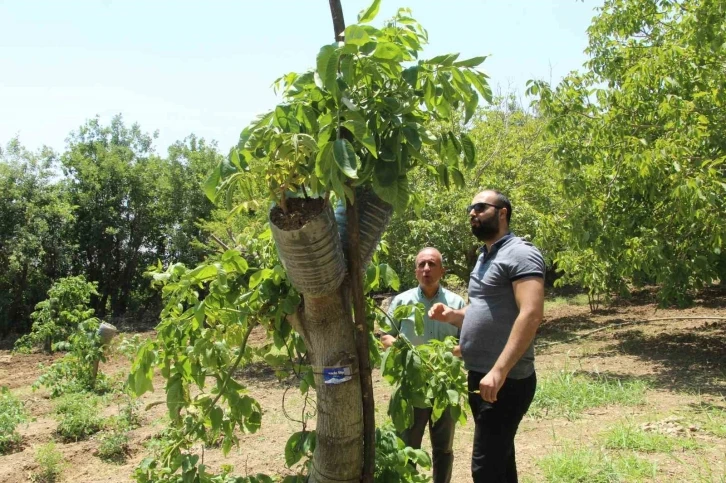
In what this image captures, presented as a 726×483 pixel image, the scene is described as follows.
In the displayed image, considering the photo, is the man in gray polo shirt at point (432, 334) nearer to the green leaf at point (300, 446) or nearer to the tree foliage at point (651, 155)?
the green leaf at point (300, 446)

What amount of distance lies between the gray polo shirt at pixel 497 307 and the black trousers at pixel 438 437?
75 centimetres

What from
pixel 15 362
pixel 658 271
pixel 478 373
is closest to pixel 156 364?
pixel 478 373

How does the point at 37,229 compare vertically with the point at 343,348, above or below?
above

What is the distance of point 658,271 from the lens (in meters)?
7.24

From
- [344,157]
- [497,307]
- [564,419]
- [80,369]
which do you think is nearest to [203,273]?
[344,157]

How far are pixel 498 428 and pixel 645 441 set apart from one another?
2405 mm

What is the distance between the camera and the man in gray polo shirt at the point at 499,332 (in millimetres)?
2639

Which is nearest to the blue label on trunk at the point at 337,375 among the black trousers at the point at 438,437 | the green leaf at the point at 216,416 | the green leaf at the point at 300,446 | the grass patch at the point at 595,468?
the green leaf at the point at 300,446

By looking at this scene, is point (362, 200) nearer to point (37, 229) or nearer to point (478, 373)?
point (478, 373)

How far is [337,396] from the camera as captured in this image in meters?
2.10

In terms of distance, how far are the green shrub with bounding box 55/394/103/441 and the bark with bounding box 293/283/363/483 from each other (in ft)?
16.4

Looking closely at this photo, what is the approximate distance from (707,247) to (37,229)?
1520cm

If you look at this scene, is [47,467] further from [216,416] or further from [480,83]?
[480,83]

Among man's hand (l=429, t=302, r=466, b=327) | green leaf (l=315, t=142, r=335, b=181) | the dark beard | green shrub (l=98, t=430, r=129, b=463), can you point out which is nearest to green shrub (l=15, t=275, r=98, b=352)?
green shrub (l=98, t=430, r=129, b=463)
